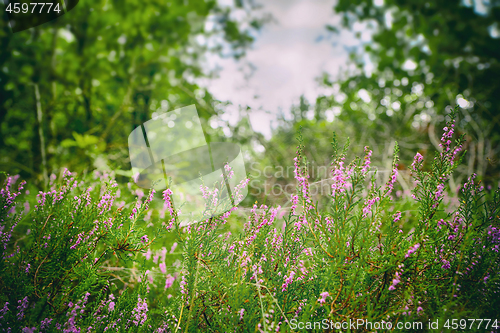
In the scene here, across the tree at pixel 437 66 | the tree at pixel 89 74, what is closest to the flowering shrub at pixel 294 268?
the tree at pixel 89 74

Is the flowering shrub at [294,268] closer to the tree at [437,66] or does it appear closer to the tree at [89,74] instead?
the tree at [89,74]

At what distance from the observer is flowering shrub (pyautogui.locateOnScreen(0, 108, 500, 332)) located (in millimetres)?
1027

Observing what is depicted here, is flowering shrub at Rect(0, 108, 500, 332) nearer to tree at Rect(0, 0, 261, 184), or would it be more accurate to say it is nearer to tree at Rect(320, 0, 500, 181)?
tree at Rect(0, 0, 261, 184)

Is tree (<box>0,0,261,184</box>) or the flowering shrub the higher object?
tree (<box>0,0,261,184</box>)

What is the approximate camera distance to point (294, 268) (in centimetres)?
131

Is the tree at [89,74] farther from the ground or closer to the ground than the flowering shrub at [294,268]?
farther from the ground

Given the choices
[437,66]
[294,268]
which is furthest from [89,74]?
[437,66]

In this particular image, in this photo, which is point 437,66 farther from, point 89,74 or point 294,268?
point 89,74

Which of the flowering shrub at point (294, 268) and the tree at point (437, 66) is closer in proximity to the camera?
the flowering shrub at point (294, 268)

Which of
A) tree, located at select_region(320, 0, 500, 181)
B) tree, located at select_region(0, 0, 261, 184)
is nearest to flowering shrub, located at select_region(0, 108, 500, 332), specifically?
tree, located at select_region(0, 0, 261, 184)

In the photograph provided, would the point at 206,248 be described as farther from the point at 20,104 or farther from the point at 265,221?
the point at 20,104

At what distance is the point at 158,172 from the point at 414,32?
4.24m

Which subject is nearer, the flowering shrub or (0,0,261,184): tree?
the flowering shrub

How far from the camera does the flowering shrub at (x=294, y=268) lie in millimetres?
1027
